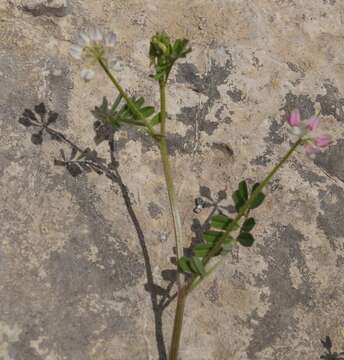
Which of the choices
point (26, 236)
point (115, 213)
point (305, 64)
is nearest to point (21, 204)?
point (26, 236)

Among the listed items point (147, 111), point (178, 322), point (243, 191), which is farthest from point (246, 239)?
point (147, 111)

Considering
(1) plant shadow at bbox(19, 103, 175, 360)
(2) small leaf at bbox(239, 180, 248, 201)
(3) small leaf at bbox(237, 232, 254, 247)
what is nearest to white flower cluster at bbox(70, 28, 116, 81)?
(1) plant shadow at bbox(19, 103, 175, 360)

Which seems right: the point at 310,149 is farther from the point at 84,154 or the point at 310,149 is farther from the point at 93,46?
the point at 84,154

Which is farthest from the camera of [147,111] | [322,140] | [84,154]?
[84,154]

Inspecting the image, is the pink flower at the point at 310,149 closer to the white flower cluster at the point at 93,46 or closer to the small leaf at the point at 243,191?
the small leaf at the point at 243,191

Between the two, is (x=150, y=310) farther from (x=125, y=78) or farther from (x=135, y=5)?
(x=135, y=5)

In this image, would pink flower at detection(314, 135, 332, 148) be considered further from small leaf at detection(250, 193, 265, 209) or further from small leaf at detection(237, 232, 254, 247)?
small leaf at detection(237, 232, 254, 247)
